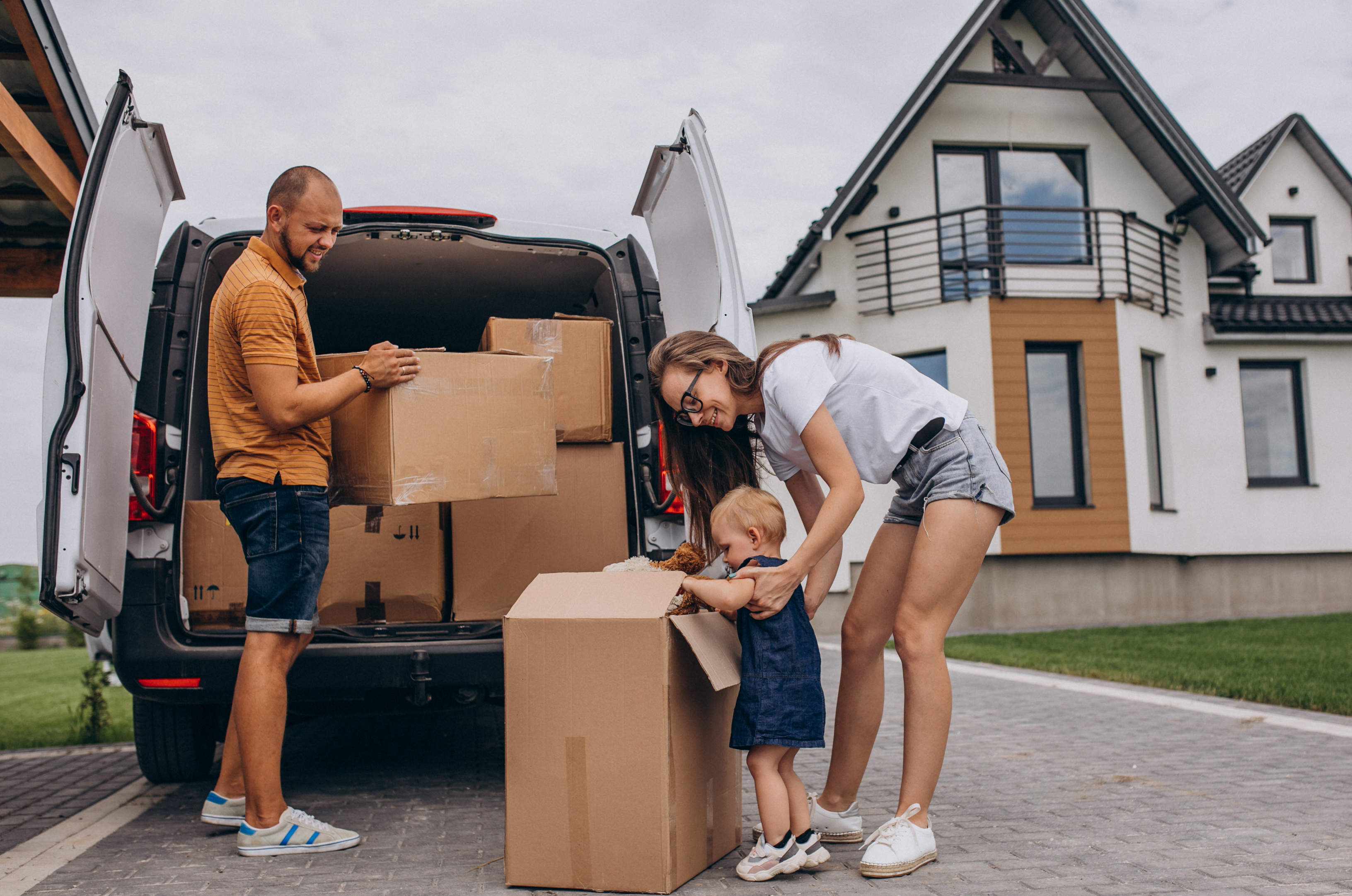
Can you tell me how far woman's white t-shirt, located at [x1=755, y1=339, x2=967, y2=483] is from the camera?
2.71 meters

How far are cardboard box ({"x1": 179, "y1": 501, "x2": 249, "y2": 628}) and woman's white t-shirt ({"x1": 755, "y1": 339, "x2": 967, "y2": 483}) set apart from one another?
1861 mm

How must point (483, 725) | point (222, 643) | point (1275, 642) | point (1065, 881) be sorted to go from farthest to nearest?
point (1275, 642) < point (483, 725) < point (222, 643) < point (1065, 881)

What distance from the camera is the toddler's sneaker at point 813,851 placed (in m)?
2.61

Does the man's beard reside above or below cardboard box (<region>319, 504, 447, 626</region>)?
above

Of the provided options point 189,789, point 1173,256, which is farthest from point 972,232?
point 189,789

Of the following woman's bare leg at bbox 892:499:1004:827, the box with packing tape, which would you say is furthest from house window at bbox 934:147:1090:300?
woman's bare leg at bbox 892:499:1004:827

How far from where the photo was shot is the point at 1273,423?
50.2 ft

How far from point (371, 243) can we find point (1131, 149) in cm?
1408

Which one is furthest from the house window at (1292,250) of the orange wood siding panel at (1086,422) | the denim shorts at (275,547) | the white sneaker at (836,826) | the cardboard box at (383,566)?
the denim shorts at (275,547)

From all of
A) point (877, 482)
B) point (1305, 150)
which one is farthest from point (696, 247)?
point (1305, 150)

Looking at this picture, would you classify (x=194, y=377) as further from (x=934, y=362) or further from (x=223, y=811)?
(x=934, y=362)

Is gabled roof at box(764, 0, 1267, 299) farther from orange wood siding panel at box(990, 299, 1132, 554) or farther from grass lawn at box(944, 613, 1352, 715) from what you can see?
grass lawn at box(944, 613, 1352, 715)

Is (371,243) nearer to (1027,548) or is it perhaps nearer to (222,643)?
(222,643)

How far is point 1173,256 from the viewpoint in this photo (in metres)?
14.8
